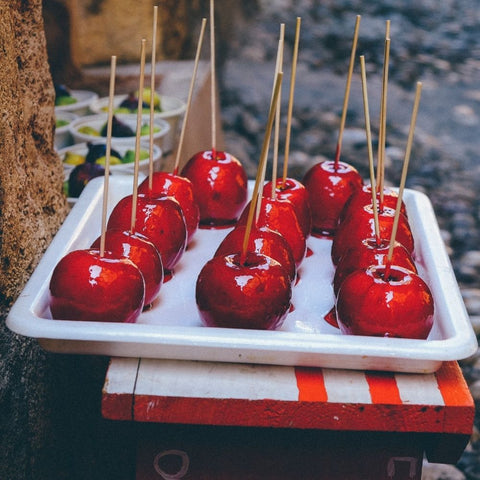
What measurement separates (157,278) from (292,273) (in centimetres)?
28

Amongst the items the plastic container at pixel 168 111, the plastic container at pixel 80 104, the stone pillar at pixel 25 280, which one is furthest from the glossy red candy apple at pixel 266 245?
the plastic container at pixel 80 104

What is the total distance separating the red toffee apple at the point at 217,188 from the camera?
76.8 inches

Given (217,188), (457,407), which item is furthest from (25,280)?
(457,407)

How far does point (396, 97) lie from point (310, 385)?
657 cm

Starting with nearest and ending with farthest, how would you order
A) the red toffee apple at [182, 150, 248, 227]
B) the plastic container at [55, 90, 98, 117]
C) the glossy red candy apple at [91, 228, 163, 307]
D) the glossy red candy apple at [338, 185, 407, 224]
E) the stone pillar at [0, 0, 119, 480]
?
the glossy red candy apple at [91, 228, 163, 307], the stone pillar at [0, 0, 119, 480], the glossy red candy apple at [338, 185, 407, 224], the red toffee apple at [182, 150, 248, 227], the plastic container at [55, 90, 98, 117]

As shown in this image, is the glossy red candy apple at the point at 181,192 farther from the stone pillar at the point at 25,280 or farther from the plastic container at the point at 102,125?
the plastic container at the point at 102,125

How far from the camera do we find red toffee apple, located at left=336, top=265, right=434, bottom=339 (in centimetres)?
137

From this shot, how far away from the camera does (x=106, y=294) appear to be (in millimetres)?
1400

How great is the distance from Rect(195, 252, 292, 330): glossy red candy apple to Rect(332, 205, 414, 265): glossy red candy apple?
0.32 metres

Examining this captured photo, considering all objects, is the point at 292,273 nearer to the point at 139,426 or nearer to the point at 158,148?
the point at 139,426

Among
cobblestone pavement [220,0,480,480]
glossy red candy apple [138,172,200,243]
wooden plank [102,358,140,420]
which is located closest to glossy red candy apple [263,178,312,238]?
glossy red candy apple [138,172,200,243]

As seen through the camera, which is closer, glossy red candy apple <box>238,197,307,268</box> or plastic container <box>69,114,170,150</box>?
glossy red candy apple <box>238,197,307,268</box>

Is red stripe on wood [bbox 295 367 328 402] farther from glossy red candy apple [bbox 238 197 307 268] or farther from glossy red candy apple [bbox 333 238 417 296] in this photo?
glossy red candy apple [bbox 238 197 307 268]

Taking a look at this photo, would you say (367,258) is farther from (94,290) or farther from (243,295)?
(94,290)
